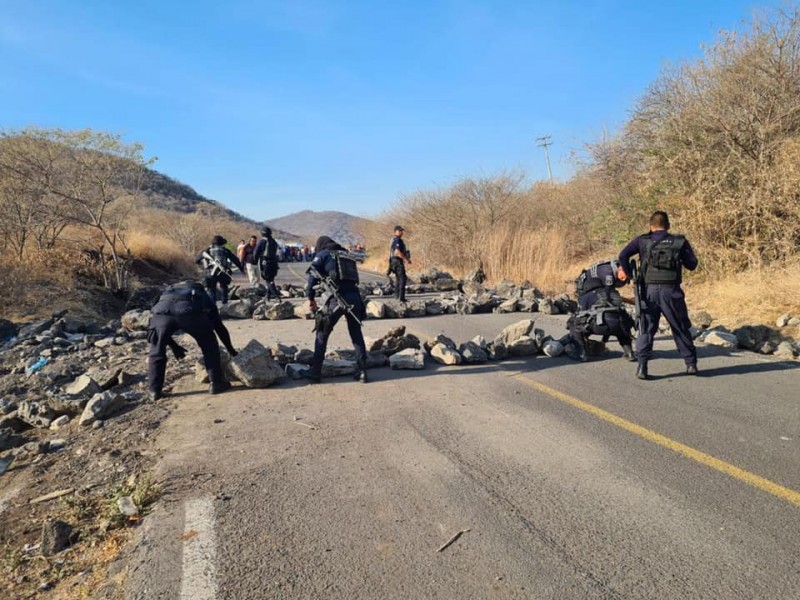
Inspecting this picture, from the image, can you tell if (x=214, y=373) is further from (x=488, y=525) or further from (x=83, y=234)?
(x=83, y=234)

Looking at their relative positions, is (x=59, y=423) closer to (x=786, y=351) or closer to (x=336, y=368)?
(x=336, y=368)

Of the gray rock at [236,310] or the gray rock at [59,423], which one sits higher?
the gray rock at [236,310]

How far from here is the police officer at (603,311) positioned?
7.04 meters

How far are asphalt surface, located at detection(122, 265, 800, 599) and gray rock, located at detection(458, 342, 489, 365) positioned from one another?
1201 millimetres

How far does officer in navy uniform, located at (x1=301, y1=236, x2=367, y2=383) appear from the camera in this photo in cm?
669

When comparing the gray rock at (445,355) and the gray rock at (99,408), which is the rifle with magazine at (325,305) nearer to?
the gray rock at (445,355)

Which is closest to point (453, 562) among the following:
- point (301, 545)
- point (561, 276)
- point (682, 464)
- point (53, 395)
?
point (301, 545)

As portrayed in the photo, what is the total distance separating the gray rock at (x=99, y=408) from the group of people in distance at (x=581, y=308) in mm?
470

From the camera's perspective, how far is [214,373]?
634 centimetres

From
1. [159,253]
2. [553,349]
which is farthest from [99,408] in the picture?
[159,253]

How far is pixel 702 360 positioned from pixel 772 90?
903 centimetres

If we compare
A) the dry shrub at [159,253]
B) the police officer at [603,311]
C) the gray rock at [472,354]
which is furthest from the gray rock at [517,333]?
the dry shrub at [159,253]

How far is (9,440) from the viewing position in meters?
5.27

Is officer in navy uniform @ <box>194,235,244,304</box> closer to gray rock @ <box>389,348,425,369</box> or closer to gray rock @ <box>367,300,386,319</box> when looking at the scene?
gray rock @ <box>367,300,386,319</box>
